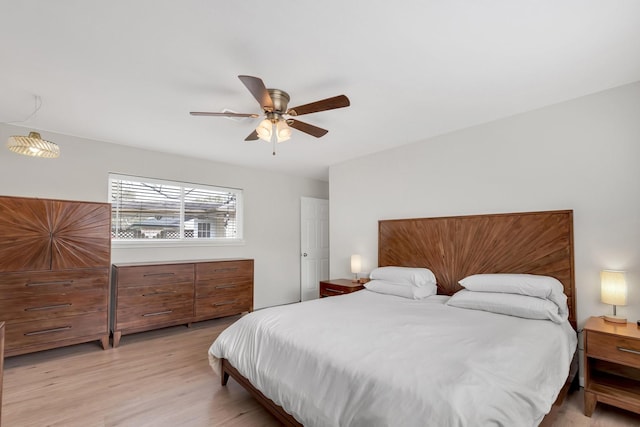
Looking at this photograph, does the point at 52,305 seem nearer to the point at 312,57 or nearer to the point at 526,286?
the point at 312,57

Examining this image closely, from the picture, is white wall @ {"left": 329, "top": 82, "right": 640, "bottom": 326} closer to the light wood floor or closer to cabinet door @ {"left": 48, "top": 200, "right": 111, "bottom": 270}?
the light wood floor

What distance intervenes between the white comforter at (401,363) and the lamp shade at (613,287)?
387 millimetres

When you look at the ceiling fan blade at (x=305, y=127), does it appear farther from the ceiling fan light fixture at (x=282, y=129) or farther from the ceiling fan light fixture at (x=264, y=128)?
the ceiling fan light fixture at (x=264, y=128)

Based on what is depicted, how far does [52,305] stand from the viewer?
293cm

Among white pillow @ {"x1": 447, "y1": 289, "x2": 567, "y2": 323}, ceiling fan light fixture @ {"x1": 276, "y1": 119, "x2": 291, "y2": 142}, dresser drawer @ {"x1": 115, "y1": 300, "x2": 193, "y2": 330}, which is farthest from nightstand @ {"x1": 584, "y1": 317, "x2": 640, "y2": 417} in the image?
dresser drawer @ {"x1": 115, "y1": 300, "x2": 193, "y2": 330}

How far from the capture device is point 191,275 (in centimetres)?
382

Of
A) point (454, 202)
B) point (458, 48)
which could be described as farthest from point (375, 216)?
point (458, 48)

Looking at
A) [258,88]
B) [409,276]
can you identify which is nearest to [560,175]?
[409,276]

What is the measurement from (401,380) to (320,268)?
4.56 meters

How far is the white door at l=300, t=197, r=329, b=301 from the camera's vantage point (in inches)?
221

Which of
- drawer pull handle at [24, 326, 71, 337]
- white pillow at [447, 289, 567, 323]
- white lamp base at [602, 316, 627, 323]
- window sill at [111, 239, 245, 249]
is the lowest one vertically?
drawer pull handle at [24, 326, 71, 337]

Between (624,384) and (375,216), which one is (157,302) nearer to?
(375,216)

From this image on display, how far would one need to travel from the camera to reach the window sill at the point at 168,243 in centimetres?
373

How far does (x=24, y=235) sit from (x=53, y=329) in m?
0.95
